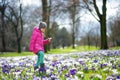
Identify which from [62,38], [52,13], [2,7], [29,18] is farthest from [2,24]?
[62,38]

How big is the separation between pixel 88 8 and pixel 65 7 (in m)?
2.54

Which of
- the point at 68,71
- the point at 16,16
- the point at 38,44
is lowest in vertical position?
the point at 68,71

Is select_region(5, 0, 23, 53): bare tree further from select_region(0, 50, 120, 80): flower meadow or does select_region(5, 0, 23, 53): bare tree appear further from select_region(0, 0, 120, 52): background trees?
select_region(0, 50, 120, 80): flower meadow

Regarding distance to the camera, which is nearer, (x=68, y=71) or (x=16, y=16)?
(x=68, y=71)

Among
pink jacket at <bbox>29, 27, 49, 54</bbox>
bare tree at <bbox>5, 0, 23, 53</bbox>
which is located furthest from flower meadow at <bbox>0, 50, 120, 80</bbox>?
bare tree at <bbox>5, 0, 23, 53</bbox>

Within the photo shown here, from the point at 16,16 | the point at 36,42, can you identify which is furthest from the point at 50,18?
the point at 36,42

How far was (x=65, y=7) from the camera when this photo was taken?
3438cm

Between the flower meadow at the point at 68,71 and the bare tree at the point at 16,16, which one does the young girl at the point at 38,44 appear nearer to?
the flower meadow at the point at 68,71

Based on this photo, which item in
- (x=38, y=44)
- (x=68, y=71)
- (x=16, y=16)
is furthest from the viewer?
(x=16, y=16)

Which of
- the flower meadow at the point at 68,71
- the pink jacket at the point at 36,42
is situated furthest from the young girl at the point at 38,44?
the flower meadow at the point at 68,71

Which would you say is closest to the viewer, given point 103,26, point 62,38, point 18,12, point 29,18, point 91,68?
point 91,68

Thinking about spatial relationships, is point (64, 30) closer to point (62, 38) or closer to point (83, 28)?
point (62, 38)

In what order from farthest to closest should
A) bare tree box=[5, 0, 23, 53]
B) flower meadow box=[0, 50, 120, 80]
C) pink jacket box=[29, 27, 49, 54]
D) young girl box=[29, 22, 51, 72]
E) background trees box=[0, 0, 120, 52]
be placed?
1. bare tree box=[5, 0, 23, 53]
2. background trees box=[0, 0, 120, 52]
3. pink jacket box=[29, 27, 49, 54]
4. young girl box=[29, 22, 51, 72]
5. flower meadow box=[0, 50, 120, 80]

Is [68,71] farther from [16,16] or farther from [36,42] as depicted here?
[16,16]
